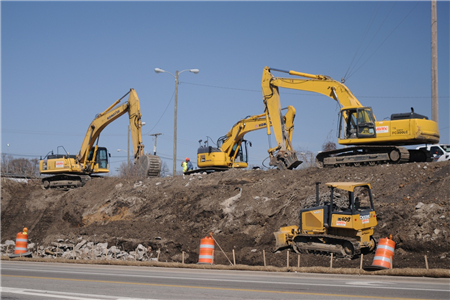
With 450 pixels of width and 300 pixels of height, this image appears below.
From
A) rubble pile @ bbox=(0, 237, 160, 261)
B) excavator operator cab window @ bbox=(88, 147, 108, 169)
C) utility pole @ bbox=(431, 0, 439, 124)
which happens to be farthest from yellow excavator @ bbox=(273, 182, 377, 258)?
excavator operator cab window @ bbox=(88, 147, 108, 169)

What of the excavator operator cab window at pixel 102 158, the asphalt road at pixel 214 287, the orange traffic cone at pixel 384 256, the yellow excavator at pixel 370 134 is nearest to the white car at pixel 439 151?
the yellow excavator at pixel 370 134

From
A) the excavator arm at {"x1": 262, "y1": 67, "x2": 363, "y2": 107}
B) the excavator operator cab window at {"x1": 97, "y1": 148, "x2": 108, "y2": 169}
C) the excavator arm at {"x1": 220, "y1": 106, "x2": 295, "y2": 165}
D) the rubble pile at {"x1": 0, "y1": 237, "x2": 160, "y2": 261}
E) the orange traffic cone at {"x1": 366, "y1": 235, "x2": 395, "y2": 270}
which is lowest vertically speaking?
the rubble pile at {"x1": 0, "y1": 237, "x2": 160, "y2": 261}

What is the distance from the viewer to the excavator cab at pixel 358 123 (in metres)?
23.3

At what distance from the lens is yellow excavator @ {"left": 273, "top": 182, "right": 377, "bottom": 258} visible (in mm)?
15672

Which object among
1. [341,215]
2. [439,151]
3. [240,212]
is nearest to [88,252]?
[240,212]

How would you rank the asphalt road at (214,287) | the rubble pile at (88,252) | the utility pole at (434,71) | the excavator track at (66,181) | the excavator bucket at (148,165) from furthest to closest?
the excavator track at (66,181) → the excavator bucket at (148,165) → the utility pole at (434,71) → the rubble pile at (88,252) → the asphalt road at (214,287)

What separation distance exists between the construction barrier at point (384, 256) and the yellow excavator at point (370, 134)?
9079 millimetres

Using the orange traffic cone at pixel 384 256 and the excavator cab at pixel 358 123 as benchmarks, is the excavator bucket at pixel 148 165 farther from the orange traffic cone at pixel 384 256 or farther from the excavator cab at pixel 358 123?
the orange traffic cone at pixel 384 256

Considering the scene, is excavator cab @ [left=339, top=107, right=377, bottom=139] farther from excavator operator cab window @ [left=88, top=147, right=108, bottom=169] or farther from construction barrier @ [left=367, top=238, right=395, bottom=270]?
excavator operator cab window @ [left=88, top=147, right=108, bottom=169]

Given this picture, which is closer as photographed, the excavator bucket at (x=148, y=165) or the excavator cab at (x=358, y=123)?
the excavator cab at (x=358, y=123)

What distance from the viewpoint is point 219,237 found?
810 inches

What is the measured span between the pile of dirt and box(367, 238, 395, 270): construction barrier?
104 cm

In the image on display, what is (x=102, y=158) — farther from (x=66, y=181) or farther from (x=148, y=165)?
(x=148, y=165)

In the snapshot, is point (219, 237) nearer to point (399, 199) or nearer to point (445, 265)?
point (399, 199)
